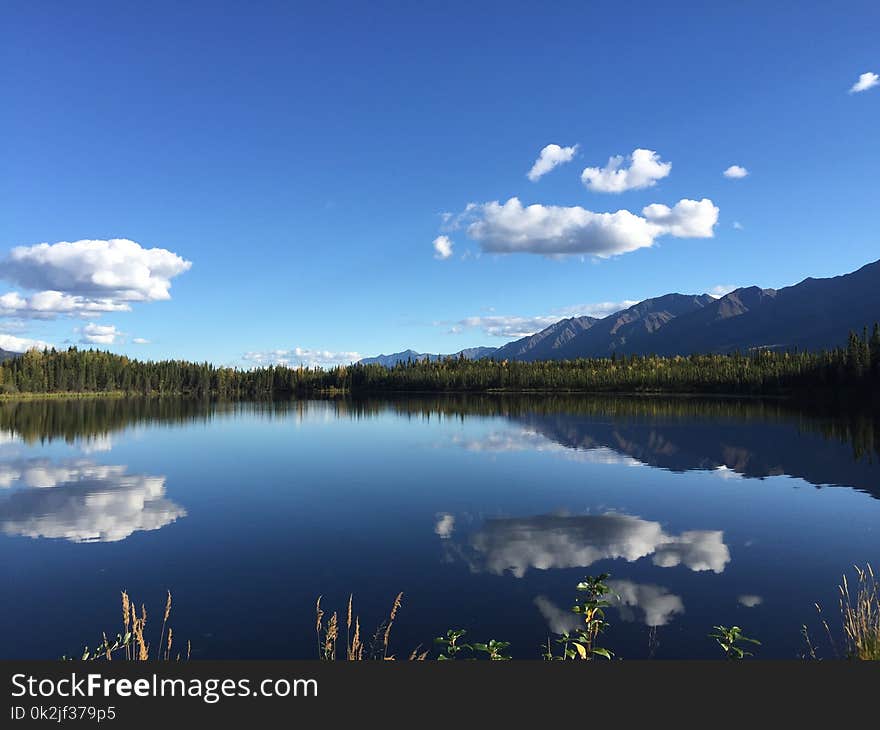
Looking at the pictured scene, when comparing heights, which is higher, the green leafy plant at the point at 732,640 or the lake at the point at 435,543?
the green leafy plant at the point at 732,640

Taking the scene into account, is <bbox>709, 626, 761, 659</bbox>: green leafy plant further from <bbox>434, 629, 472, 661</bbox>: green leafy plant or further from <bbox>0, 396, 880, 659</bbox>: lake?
<bbox>434, 629, 472, 661</bbox>: green leafy plant

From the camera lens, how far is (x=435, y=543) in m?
Answer: 25.9

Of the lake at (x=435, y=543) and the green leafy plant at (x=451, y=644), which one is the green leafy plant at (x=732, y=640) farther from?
the green leafy plant at (x=451, y=644)

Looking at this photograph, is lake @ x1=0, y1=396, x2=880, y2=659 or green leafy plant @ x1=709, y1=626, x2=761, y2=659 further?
lake @ x1=0, y1=396, x2=880, y2=659

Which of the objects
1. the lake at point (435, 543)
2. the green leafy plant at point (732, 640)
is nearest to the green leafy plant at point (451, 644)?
the lake at point (435, 543)

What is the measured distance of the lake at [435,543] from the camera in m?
16.8

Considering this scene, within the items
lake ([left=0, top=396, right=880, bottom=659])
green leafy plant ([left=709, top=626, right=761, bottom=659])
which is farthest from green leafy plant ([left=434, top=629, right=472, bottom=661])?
green leafy plant ([left=709, top=626, right=761, bottom=659])

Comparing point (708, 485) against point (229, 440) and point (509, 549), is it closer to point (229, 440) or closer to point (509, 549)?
point (509, 549)

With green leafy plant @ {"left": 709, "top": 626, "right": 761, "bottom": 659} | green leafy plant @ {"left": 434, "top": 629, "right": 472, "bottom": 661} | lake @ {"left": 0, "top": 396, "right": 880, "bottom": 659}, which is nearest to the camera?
green leafy plant @ {"left": 434, "top": 629, "right": 472, "bottom": 661}

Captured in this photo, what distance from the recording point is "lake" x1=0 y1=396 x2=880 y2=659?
55.1ft

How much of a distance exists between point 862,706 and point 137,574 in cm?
2312

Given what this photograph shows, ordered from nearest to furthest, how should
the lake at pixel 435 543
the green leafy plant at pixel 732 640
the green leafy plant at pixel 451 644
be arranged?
the green leafy plant at pixel 451 644
the green leafy plant at pixel 732 640
the lake at pixel 435 543

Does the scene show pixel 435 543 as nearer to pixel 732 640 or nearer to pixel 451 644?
pixel 451 644

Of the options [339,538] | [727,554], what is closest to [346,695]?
[339,538]
